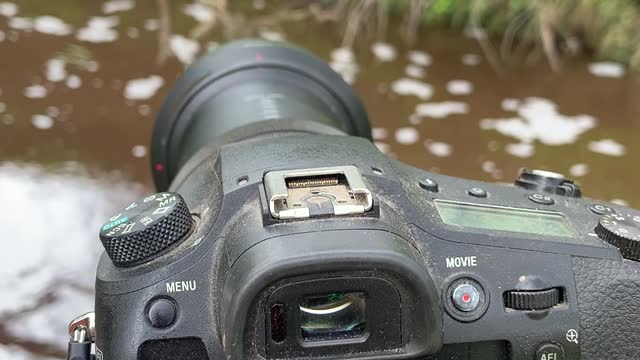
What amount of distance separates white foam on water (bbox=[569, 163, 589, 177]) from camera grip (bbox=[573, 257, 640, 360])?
12.0 inches

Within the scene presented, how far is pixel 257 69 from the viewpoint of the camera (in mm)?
649

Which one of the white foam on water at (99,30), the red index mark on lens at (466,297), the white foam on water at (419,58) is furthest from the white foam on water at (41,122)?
the red index mark on lens at (466,297)

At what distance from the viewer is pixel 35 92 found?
2.60 feet

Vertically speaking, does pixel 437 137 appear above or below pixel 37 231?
above

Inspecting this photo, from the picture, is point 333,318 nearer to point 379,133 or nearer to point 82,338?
point 82,338

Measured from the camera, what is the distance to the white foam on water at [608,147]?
77 centimetres

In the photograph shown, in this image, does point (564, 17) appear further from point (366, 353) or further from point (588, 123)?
point (366, 353)

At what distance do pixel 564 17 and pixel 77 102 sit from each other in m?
0.48

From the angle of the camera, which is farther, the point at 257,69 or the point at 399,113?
the point at 399,113

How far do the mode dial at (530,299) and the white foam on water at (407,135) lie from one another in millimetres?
354

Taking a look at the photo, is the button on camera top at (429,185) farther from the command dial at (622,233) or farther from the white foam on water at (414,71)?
the white foam on water at (414,71)

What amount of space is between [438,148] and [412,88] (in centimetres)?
10

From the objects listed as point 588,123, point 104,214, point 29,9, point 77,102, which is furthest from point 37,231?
point 588,123

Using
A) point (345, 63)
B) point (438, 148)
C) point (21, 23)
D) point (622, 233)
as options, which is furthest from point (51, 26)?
Answer: point (622, 233)
